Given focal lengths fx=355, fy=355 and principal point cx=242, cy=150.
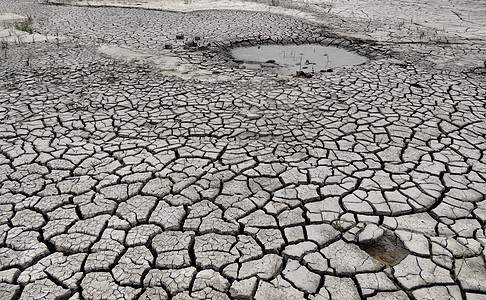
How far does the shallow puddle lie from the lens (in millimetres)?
4973

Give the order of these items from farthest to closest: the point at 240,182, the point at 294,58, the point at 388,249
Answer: the point at 294,58
the point at 240,182
the point at 388,249

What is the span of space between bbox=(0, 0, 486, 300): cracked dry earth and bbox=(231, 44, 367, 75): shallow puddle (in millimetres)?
361

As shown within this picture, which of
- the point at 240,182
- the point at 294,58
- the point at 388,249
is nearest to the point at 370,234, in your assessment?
the point at 388,249

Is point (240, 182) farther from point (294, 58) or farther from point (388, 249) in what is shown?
point (294, 58)

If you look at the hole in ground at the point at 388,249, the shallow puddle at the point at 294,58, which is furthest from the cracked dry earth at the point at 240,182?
the shallow puddle at the point at 294,58

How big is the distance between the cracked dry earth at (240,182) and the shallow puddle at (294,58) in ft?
1.19

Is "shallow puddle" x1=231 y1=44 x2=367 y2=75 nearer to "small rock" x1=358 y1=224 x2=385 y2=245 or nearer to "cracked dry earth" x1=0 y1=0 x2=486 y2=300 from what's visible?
"cracked dry earth" x1=0 y1=0 x2=486 y2=300

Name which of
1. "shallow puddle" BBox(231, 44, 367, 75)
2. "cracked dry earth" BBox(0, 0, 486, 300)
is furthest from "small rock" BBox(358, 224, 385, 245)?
"shallow puddle" BBox(231, 44, 367, 75)

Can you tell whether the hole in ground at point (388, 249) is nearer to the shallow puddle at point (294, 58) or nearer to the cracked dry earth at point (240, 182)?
the cracked dry earth at point (240, 182)

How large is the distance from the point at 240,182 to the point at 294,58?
3221 millimetres

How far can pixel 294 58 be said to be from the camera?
530 cm

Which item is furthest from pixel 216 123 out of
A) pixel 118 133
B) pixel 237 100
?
pixel 118 133

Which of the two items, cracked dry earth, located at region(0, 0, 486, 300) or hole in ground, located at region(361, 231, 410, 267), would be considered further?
hole in ground, located at region(361, 231, 410, 267)

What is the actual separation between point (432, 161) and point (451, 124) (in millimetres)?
787
